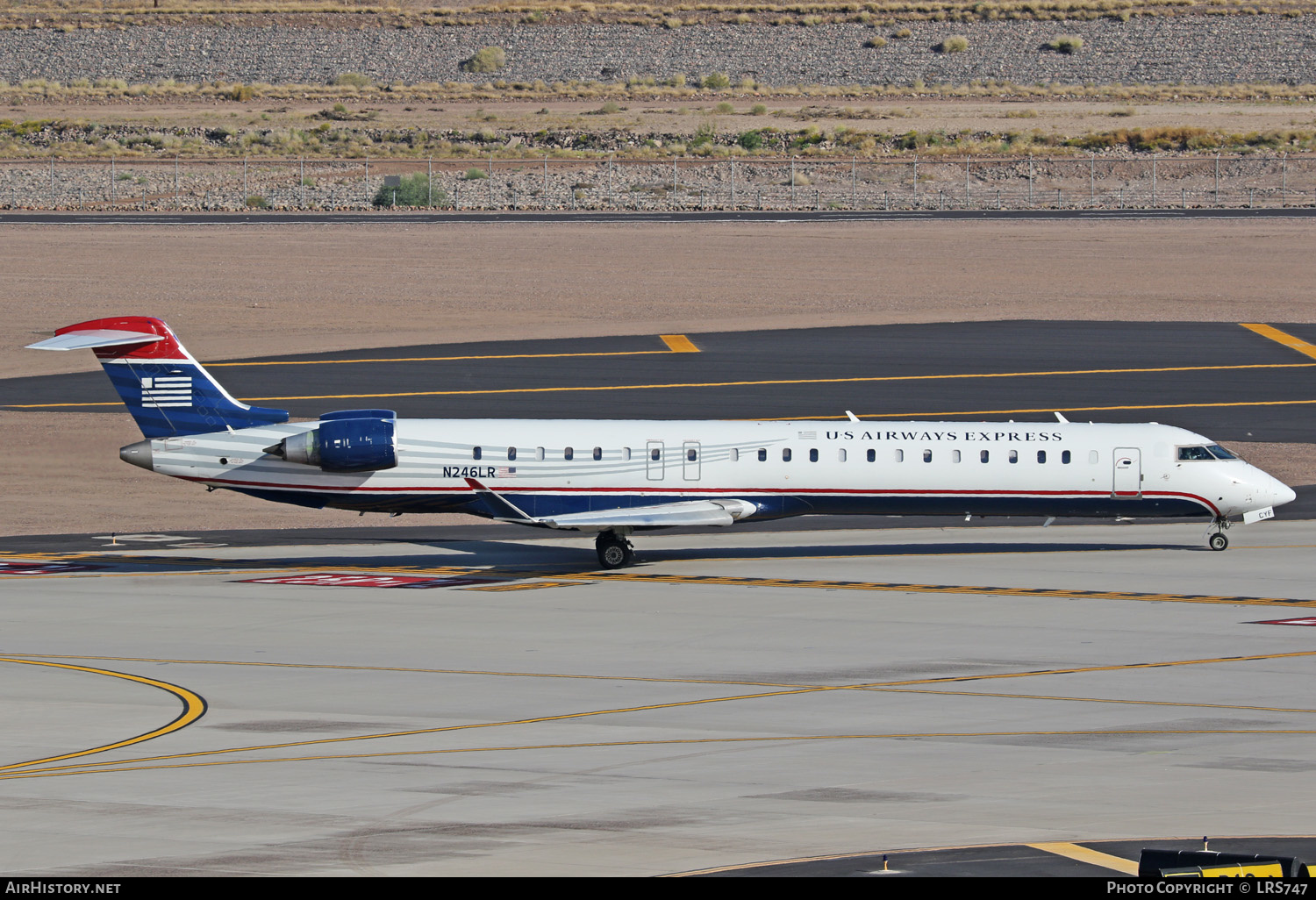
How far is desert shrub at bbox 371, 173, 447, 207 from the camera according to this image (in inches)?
3915

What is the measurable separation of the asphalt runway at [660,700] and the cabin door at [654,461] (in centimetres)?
197

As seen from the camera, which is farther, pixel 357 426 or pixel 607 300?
pixel 607 300

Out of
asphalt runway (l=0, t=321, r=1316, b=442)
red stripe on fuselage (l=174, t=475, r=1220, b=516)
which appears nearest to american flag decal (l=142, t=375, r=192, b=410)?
red stripe on fuselage (l=174, t=475, r=1220, b=516)

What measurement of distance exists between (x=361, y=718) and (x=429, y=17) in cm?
16903

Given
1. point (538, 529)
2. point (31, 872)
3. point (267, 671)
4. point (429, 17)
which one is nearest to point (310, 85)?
point (429, 17)

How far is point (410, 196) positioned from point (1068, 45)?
284 ft

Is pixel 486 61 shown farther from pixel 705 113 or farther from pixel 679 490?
pixel 679 490

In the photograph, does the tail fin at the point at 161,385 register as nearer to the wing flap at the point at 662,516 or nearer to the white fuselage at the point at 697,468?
the white fuselage at the point at 697,468

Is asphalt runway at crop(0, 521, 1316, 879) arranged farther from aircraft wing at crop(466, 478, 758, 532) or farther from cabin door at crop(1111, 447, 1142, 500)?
cabin door at crop(1111, 447, 1142, 500)

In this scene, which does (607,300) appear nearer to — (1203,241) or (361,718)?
(1203,241)

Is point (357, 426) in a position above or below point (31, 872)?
above

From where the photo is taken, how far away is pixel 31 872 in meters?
15.4

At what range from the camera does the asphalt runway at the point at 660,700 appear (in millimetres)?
16703

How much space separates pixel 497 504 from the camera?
35.5m
